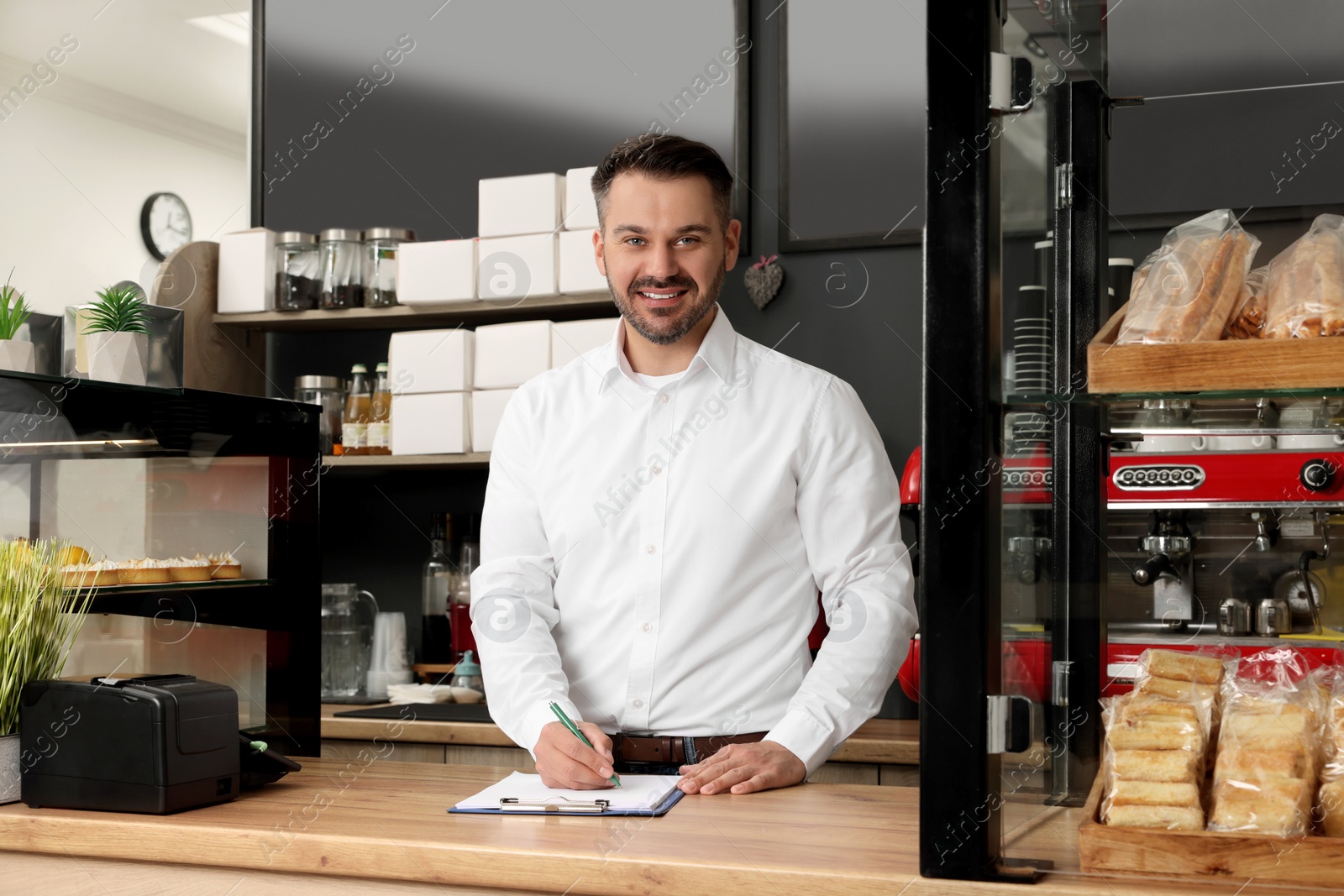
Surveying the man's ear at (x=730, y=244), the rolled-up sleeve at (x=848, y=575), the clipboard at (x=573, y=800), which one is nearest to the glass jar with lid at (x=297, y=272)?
the man's ear at (x=730, y=244)

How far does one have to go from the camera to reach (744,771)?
137cm

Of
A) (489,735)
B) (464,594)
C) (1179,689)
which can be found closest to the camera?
(1179,689)

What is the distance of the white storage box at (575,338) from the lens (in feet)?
9.29

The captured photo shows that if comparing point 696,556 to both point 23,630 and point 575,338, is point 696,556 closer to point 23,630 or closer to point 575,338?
point 23,630

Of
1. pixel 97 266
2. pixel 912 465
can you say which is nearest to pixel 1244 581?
pixel 912 465

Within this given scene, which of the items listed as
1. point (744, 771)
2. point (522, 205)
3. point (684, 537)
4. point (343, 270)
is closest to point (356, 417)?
point (343, 270)

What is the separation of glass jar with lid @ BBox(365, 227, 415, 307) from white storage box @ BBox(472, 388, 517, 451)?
0.39 metres

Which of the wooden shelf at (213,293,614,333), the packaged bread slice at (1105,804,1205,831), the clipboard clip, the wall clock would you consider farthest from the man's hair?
the wall clock

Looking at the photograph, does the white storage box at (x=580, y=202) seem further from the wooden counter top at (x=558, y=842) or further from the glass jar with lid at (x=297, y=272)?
the wooden counter top at (x=558, y=842)

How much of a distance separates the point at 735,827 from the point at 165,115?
3.60 metres

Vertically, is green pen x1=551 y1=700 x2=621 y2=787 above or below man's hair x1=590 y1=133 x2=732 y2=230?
below

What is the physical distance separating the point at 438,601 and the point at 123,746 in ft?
6.09

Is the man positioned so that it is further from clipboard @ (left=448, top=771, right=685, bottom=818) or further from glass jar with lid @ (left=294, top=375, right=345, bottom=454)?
glass jar with lid @ (left=294, top=375, right=345, bottom=454)

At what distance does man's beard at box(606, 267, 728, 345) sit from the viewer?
5.80 feet
